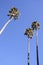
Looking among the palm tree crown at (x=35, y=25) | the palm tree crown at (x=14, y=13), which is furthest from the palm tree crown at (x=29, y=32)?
the palm tree crown at (x=14, y=13)

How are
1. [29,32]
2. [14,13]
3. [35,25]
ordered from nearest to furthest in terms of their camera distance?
[14,13], [29,32], [35,25]

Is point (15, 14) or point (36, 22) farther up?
point (36, 22)

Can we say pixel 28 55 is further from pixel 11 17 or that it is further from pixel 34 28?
pixel 11 17

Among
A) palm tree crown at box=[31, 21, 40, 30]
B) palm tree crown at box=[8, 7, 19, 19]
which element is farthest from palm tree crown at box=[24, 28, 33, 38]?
palm tree crown at box=[8, 7, 19, 19]

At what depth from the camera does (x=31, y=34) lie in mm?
79875

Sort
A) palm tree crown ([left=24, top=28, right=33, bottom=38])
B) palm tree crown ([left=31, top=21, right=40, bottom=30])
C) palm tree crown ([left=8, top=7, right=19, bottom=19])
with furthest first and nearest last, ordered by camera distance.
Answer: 1. palm tree crown ([left=31, top=21, right=40, bottom=30])
2. palm tree crown ([left=24, top=28, right=33, bottom=38])
3. palm tree crown ([left=8, top=7, right=19, bottom=19])

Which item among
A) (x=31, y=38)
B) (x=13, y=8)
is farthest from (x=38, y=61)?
(x=13, y=8)

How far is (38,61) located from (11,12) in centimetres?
1685

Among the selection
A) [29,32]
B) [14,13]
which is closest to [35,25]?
[29,32]

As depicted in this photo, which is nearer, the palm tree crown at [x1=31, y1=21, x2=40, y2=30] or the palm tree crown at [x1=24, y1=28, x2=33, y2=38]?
the palm tree crown at [x1=24, y1=28, x2=33, y2=38]

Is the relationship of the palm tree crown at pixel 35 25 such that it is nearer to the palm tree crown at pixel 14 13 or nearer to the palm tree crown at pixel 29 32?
the palm tree crown at pixel 29 32

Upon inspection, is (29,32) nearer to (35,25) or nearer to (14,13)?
(35,25)

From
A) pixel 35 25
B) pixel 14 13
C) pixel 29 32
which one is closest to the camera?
pixel 14 13

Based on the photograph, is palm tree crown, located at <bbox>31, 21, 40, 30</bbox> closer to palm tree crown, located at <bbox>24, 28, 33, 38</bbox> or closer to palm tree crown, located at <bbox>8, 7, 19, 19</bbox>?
palm tree crown, located at <bbox>24, 28, 33, 38</bbox>
